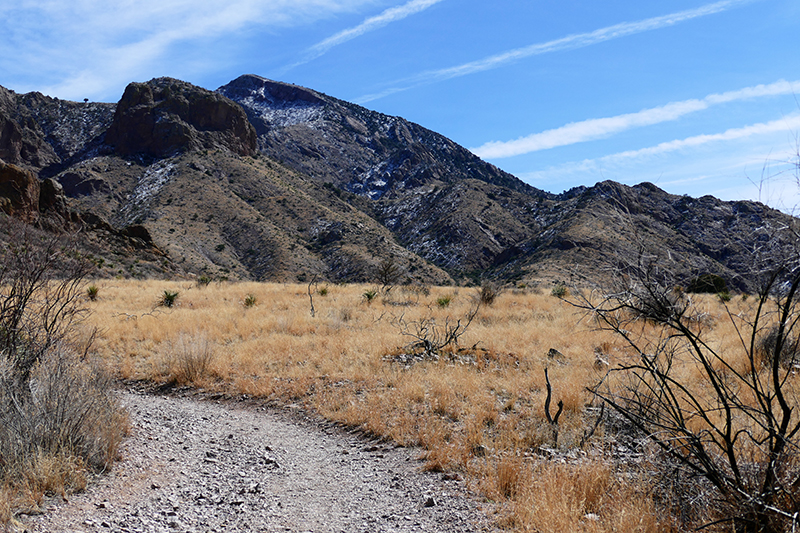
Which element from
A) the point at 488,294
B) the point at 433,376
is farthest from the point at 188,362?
the point at 488,294

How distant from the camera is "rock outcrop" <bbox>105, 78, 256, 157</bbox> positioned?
281 feet

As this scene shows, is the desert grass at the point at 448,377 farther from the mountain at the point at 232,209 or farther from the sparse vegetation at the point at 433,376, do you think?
the mountain at the point at 232,209

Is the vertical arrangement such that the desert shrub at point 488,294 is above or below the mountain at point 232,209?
below

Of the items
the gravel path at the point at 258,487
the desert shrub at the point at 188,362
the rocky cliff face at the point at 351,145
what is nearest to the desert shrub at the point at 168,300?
the desert shrub at the point at 188,362

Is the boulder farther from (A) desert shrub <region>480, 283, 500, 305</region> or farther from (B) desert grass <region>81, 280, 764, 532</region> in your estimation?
(A) desert shrub <region>480, 283, 500, 305</region>

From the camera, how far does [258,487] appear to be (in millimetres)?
4676

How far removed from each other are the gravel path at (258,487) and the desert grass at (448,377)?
45 centimetres

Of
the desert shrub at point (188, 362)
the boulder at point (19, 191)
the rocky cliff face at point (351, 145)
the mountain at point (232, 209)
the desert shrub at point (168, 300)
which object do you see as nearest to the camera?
the desert shrub at point (188, 362)

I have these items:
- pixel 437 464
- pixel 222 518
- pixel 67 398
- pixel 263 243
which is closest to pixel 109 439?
pixel 67 398

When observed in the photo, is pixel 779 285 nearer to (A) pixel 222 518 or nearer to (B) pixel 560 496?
(B) pixel 560 496

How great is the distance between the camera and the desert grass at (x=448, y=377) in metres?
4.22

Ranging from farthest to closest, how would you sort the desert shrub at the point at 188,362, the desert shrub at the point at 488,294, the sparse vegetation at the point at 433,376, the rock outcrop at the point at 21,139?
the rock outcrop at the point at 21,139, the desert shrub at the point at 488,294, the desert shrub at the point at 188,362, the sparse vegetation at the point at 433,376

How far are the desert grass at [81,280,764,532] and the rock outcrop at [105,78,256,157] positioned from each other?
266 ft

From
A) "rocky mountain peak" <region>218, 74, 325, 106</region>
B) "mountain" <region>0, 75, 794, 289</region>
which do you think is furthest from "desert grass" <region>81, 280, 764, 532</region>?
"rocky mountain peak" <region>218, 74, 325, 106</region>
